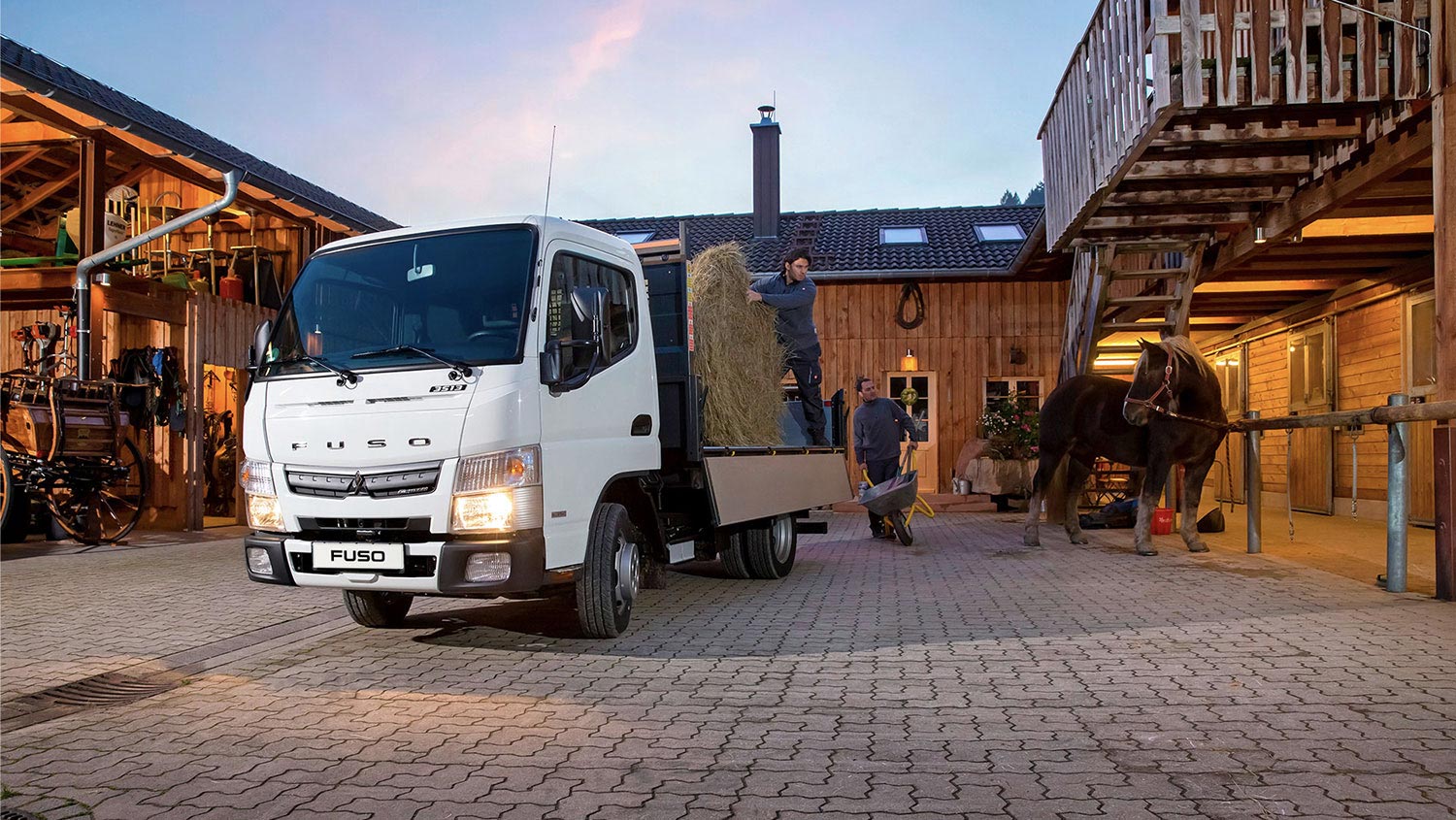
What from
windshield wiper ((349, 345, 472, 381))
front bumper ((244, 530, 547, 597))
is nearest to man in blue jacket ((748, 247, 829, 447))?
windshield wiper ((349, 345, 472, 381))

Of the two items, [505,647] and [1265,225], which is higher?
[1265,225]

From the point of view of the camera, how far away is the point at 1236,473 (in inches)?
754

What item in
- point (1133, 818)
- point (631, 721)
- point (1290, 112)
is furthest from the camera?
point (1290, 112)

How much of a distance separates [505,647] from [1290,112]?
7.22 meters

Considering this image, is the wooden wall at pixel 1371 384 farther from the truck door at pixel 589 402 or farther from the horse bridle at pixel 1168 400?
the truck door at pixel 589 402

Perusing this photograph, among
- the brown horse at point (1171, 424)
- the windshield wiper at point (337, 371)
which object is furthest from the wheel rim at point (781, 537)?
the windshield wiper at point (337, 371)

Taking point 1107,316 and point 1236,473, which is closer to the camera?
point 1107,316

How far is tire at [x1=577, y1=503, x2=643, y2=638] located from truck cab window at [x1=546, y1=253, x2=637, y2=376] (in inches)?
33.3

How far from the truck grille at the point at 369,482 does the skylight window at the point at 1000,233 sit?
17.8 m

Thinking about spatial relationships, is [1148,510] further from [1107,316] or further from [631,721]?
[631,721]

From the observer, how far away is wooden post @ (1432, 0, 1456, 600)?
272 inches

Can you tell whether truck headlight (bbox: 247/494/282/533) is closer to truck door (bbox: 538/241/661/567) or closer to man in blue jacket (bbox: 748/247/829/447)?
truck door (bbox: 538/241/661/567)

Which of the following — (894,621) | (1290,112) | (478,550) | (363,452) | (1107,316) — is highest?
(1290,112)

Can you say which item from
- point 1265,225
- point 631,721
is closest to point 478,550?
point 631,721
